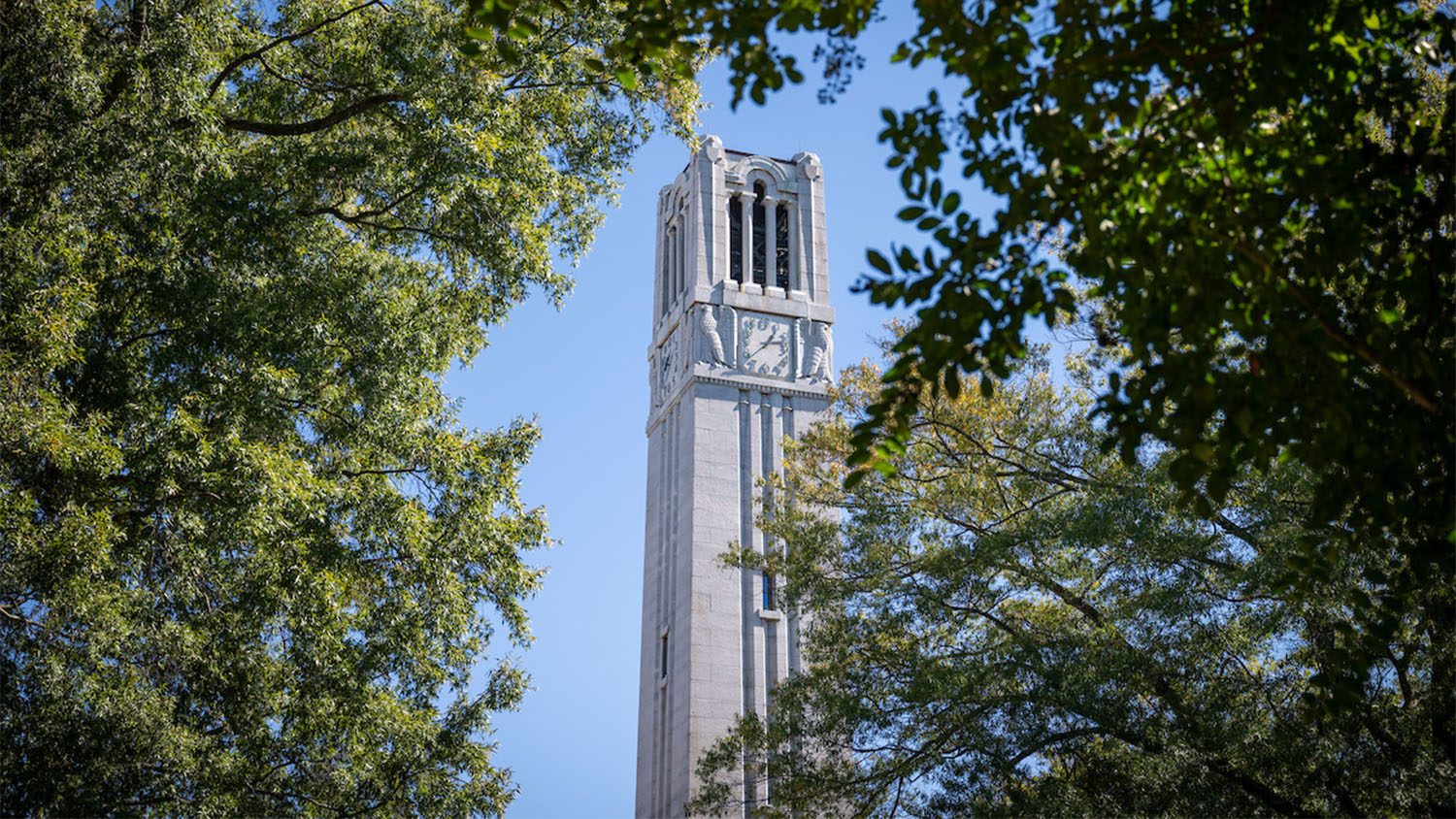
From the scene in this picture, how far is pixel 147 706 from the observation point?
12.0 meters

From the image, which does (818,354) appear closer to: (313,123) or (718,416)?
(718,416)

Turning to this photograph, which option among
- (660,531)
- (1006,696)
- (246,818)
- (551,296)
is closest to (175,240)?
(551,296)

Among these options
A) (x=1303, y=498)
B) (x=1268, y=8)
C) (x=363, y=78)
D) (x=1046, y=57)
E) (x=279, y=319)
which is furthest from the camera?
(x=363, y=78)

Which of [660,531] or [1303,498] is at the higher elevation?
[660,531]

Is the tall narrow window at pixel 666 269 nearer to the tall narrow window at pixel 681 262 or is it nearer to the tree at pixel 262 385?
the tall narrow window at pixel 681 262

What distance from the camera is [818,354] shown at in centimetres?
4003

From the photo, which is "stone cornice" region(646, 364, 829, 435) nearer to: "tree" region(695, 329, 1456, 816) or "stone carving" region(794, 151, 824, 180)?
"stone carving" region(794, 151, 824, 180)

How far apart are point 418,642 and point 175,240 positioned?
185 inches

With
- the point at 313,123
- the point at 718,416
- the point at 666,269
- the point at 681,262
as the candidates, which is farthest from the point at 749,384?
the point at 313,123

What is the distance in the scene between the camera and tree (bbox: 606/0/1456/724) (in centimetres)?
494

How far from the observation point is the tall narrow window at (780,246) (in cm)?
4112

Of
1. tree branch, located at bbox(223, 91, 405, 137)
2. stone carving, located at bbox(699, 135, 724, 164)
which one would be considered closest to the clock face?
stone carving, located at bbox(699, 135, 724, 164)

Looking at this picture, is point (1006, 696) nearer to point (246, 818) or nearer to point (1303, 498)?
point (1303, 498)

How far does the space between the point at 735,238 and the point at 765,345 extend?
12.5 feet
